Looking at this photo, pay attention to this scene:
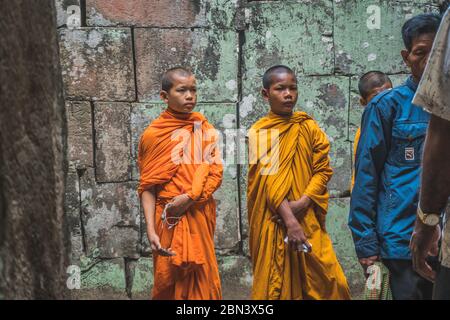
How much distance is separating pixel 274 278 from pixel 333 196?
7.15 feet

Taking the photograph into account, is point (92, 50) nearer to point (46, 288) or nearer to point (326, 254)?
point (326, 254)

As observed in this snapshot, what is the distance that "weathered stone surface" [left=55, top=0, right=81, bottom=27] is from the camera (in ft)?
23.1

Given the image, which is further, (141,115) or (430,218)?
(141,115)

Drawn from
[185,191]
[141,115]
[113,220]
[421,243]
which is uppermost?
[421,243]

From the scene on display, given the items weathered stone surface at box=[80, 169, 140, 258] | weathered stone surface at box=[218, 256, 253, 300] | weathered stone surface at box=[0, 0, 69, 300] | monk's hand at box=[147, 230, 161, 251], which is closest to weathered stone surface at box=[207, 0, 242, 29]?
weathered stone surface at box=[80, 169, 140, 258]

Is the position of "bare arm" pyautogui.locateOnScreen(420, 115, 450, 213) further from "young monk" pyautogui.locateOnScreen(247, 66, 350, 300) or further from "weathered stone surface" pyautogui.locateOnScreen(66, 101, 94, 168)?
"weathered stone surface" pyautogui.locateOnScreen(66, 101, 94, 168)

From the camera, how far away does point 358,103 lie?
24.1 feet

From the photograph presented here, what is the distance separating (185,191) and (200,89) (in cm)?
211

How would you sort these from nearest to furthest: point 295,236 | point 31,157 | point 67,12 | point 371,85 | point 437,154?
point 31,157
point 437,154
point 295,236
point 371,85
point 67,12

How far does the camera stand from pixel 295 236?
17.0 ft

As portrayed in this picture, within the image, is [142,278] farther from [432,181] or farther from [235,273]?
[432,181]

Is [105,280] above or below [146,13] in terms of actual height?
below

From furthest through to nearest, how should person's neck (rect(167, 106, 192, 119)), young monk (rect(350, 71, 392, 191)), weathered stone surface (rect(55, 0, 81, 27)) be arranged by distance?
1. weathered stone surface (rect(55, 0, 81, 27))
2. young monk (rect(350, 71, 392, 191))
3. person's neck (rect(167, 106, 192, 119))

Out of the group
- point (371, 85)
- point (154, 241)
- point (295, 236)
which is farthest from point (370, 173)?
point (371, 85)
